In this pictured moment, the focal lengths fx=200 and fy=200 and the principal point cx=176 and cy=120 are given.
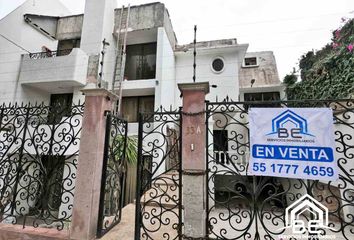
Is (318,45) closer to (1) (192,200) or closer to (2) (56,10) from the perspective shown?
(1) (192,200)

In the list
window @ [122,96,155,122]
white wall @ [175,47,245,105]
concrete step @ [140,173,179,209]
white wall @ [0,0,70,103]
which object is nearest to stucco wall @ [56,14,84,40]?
white wall @ [0,0,70,103]

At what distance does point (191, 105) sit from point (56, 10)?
36.9ft

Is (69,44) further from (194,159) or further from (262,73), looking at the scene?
(262,73)

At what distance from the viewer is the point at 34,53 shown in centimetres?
819

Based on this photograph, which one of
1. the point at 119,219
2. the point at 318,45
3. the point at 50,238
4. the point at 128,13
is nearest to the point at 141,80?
the point at 128,13

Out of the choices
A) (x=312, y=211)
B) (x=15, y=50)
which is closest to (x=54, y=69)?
(x=15, y=50)

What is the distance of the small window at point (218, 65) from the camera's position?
30.0 feet

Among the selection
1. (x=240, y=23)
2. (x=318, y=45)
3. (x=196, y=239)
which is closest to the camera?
(x=196, y=239)

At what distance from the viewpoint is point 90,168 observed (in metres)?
2.74

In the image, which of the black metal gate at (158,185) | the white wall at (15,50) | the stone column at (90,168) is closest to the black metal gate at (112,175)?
the stone column at (90,168)

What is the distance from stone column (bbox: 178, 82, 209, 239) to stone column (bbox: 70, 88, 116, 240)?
1195 mm

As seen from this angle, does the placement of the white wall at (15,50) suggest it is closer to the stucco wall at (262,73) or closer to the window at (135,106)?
the window at (135,106)

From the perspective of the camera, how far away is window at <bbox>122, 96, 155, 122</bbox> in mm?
8800

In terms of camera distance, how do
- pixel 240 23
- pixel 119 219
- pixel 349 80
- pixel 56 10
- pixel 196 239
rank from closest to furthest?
1. pixel 196 239
2. pixel 119 219
3. pixel 349 80
4. pixel 240 23
5. pixel 56 10
